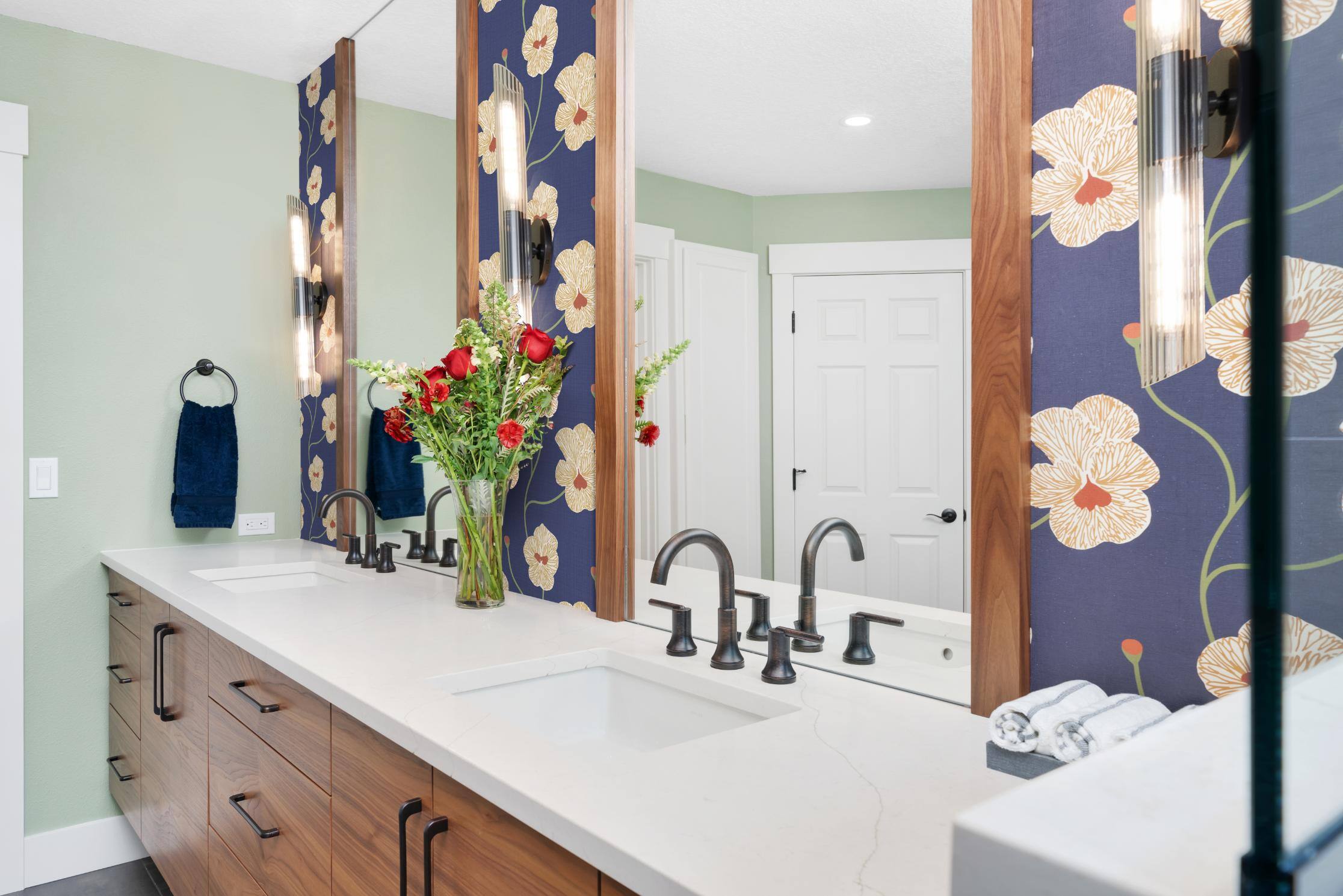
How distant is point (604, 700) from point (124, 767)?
1933 millimetres

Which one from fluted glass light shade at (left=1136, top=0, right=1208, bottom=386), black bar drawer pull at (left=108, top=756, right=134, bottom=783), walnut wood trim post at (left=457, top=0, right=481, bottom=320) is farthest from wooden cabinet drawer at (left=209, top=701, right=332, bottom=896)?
fluted glass light shade at (left=1136, top=0, right=1208, bottom=386)

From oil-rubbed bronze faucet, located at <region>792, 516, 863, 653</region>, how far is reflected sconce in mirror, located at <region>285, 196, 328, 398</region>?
2082mm

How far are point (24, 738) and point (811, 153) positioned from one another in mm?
2794

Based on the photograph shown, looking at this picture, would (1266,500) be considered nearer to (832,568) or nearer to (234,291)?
(832,568)

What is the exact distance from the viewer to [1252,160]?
0.26 m

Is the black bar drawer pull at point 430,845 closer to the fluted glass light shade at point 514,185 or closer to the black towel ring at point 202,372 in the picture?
the fluted glass light shade at point 514,185

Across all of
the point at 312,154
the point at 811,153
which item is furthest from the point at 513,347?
the point at 312,154

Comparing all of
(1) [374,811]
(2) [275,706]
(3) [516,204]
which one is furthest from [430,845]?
(3) [516,204]

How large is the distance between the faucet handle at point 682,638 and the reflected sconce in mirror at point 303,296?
195 cm

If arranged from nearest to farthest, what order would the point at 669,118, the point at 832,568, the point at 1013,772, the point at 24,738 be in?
the point at 1013,772 < the point at 832,568 < the point at 669,118 < the point at 24,738

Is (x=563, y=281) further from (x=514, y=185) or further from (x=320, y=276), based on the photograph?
(x=320, y=276)

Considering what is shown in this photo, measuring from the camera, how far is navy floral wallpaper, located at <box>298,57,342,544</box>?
2.78 meters

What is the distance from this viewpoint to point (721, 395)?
148 centimetres

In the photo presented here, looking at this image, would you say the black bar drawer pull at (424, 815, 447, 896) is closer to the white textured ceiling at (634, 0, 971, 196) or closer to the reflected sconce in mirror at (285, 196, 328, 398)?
the white textured ceiling at (634, 0, 971, 196)
